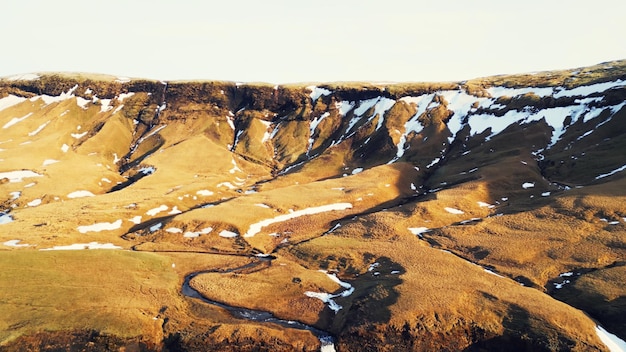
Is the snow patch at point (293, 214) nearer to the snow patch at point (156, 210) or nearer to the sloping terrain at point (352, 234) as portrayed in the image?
the sloping terrain at point (352, 234)

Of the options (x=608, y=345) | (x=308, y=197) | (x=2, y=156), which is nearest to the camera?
(x=608, y=345)

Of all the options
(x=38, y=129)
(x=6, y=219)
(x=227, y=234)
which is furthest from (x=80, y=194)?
(x=38, y=129)

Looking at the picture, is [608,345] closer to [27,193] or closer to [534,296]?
[534,296]

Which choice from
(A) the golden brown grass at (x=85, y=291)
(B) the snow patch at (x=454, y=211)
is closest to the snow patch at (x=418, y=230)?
(B) the snow patch at (x=454, y=211)

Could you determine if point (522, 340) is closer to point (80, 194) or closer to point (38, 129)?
point (80, 194)

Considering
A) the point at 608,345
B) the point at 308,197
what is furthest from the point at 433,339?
the point at 308,197

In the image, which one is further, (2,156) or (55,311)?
(2,156)

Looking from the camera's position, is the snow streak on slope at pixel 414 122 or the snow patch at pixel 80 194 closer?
the snow patch at pixel 80 194

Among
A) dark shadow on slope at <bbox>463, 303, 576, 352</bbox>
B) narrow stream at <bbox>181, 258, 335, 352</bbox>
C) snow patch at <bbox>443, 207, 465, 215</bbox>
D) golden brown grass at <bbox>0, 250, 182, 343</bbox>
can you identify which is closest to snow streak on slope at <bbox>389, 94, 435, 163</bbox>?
snow patch at <bbox>443, 207, 465, 215</bbox>

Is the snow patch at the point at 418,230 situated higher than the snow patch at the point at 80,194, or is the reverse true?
the snow patch at the point at 418,230
